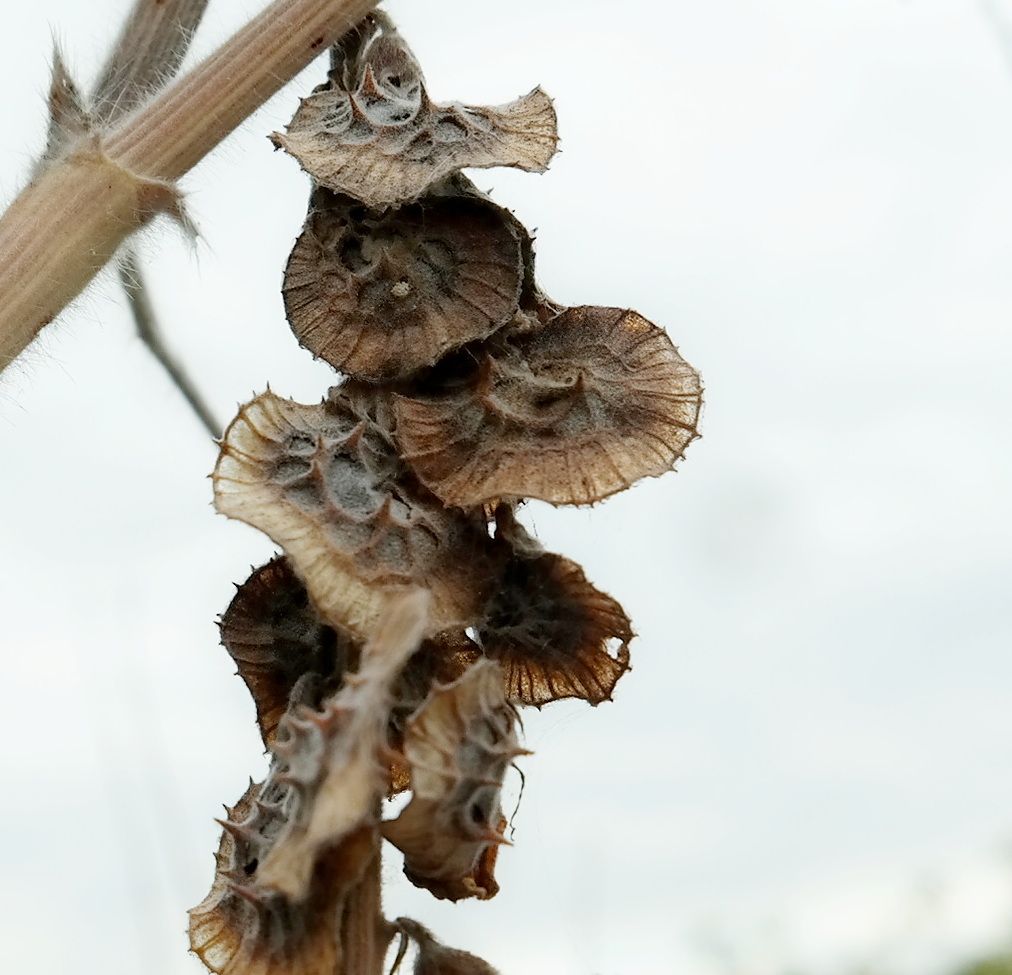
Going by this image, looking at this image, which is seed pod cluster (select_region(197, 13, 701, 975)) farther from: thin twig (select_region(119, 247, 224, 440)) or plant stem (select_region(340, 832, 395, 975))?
thin twig (select_region(119, 247, 224, 440))

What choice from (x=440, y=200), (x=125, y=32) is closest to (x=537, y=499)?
(x=440, y=200)

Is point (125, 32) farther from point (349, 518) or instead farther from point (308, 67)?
point (349, 518)

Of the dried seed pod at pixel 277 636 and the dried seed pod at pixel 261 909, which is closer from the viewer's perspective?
the dried seed pod at pixel 261 909

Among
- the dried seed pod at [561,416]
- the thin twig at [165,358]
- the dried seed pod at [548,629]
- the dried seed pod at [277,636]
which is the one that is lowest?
the dried seed pod at [277,636]

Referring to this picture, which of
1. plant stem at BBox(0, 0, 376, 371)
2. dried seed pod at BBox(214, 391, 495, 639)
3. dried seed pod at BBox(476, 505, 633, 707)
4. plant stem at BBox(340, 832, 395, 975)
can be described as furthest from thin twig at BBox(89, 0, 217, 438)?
plant stem at BBox(340, 832, 395, 975)

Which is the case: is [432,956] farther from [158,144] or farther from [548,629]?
[158,144]

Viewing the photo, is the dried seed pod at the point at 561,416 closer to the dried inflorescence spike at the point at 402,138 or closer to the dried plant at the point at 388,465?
the dried plant at the point at 388,465

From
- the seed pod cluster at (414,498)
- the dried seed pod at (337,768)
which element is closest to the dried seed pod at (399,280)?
the seed pod cluster at (414,498)

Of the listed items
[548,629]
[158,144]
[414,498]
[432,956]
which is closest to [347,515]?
[414,498]
